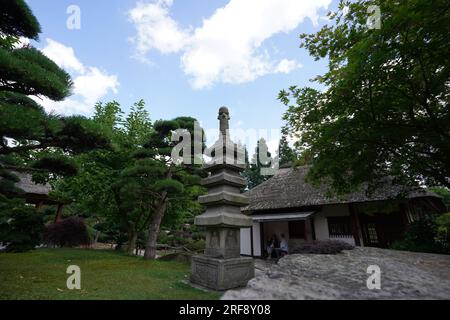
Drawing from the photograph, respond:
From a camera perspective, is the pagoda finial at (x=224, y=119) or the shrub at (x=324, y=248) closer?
the pagoda finial at (x=224, y=119)

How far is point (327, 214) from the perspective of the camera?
44.3 ft

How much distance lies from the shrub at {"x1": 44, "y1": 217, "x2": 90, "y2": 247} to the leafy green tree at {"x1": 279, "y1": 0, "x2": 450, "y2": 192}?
52.0ft

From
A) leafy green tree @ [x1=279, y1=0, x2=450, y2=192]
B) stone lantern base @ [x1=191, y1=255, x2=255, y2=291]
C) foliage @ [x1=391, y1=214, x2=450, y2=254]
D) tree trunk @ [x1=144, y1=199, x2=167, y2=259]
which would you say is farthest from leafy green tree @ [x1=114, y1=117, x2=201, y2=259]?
foliage @ [x1=391, y1=214, x2=450, y2=254]

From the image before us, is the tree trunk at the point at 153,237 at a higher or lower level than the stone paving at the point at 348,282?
higher

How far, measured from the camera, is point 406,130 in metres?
5.95

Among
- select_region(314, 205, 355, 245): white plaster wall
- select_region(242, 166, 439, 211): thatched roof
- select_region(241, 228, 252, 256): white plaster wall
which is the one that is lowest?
select_region(241, 228, 252, 256): white plaster wall

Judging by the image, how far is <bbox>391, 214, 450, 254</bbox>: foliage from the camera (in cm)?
955

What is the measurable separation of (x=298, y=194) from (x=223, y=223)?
990 centimetres

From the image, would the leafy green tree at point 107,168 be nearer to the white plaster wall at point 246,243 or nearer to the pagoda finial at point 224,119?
the pagoda finial at point 224,119

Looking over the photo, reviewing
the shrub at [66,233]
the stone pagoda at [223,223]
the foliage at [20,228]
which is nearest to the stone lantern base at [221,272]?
the stone pagoda at [223,223]

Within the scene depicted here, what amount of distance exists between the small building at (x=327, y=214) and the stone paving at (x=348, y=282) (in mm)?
4522

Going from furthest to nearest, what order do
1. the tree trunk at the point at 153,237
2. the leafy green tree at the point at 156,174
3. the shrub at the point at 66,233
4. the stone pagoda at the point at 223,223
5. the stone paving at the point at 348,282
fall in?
the shrub at the point at 66,233 → the tree trunk at the point at 153,237 → the leafy green tree at the point at 156,174 → the stone pagoda at the point at 223,223 → the stone paving at the point at 348,282

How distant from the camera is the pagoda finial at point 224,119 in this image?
22.7ft

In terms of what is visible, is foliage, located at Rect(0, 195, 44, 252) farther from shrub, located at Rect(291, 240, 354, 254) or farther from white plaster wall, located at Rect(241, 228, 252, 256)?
shrub, located at Rect(291, 240, 354, 254)
